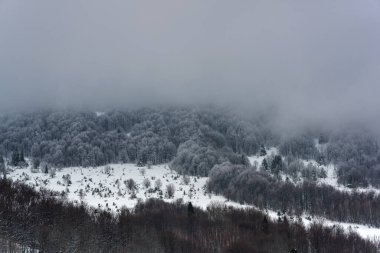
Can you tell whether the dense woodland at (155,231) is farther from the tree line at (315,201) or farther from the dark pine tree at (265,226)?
the tree line at (315,201)

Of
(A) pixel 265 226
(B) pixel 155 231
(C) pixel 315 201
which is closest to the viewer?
(B) pixel 155 231

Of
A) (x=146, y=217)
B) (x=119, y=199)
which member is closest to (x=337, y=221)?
(x=146, y=217)

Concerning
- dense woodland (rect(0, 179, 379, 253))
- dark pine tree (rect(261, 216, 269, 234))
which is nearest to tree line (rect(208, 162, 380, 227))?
dense woodland (rect(0, 179, 379, 253))

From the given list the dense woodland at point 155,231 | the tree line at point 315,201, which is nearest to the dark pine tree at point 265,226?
the dense woodland at point 155,231

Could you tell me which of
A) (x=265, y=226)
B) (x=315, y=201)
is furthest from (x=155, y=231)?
(x=315, y=201)

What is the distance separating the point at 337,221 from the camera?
560ft

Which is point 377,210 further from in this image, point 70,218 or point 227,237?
point 70,218

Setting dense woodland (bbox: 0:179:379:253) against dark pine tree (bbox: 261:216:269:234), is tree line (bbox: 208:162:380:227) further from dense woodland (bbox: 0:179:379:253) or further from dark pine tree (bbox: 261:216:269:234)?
dark pine tree (bbox: 261:216:269:234)

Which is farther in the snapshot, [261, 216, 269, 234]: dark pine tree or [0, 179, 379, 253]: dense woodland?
[261, 216, 269, 234]: dark pine tree

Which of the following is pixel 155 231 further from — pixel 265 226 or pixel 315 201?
pixel 315 201

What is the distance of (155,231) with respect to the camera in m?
125

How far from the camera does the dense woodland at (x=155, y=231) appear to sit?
93.7m

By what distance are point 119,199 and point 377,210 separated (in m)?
107

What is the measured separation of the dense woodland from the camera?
93688 mm
